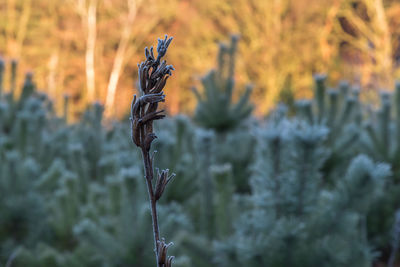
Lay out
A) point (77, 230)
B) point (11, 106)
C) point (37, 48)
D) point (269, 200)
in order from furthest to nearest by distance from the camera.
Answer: point (37, 48), point (11, 106), point (77, 230), point (269, 200)

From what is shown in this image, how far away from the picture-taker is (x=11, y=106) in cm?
361

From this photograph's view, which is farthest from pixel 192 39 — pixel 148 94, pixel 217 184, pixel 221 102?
pixel 148 94

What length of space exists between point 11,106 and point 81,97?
20949 mm

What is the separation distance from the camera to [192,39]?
19.1 m

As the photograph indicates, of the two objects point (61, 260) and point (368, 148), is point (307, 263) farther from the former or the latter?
point (368, 148)

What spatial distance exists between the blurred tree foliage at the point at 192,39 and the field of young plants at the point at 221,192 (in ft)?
29.3

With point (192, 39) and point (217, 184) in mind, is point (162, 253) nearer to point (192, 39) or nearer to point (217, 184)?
point (217, 184)

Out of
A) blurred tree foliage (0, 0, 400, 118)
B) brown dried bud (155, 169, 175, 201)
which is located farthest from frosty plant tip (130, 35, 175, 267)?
blurred tree foliage (0, 0, 400, 118)

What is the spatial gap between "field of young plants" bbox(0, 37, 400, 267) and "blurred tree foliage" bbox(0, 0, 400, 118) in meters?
8.95

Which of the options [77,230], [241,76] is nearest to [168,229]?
[77,230]

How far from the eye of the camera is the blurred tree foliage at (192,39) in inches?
615

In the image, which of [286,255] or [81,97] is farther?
[81,97]

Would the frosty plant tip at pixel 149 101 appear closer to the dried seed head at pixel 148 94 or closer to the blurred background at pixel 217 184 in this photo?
the dried seed head at pixel 148 94

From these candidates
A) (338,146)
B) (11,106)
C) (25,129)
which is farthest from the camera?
(11,106)
